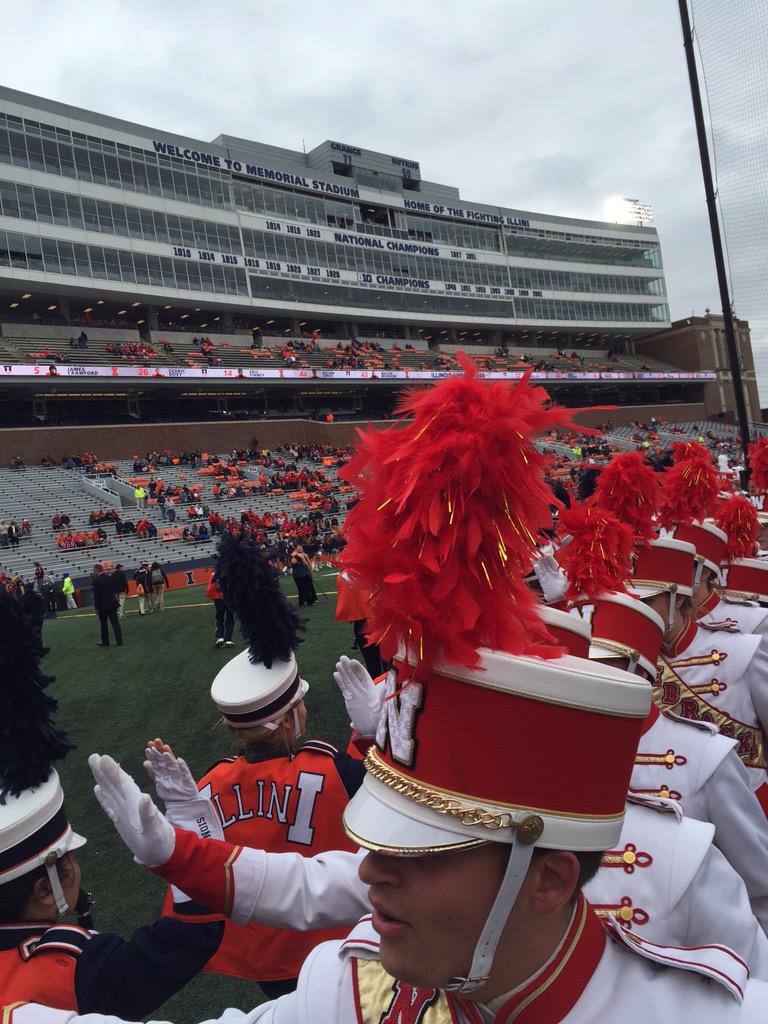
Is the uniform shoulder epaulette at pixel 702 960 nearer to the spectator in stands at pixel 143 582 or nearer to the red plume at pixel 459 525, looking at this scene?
the red plume at pixel 459 525

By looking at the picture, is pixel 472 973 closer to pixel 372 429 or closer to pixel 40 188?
pixel 372 429

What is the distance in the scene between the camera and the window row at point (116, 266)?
36.8m

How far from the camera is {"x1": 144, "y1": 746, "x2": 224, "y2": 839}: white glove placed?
2.22m

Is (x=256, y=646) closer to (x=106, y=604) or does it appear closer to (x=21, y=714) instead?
(x=21, y=714)

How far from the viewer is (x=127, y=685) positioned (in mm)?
9703

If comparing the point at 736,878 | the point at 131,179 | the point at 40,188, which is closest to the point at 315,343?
the point at 131,179

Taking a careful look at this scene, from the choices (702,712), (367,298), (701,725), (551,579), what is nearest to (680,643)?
(702,712)

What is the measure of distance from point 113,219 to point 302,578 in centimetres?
3572

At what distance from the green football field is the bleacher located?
560 cm

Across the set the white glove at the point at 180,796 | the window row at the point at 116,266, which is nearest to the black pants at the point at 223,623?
the white glove at the point at 180,796

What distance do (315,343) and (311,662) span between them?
42671mm

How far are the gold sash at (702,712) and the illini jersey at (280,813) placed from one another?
1.50 metres

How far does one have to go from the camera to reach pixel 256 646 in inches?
129

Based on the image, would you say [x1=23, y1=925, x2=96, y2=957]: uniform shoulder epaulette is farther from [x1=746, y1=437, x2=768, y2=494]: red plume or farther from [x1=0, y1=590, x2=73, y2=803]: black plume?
[x1=746, y1=437, x2=768, y2=494]: red plume
